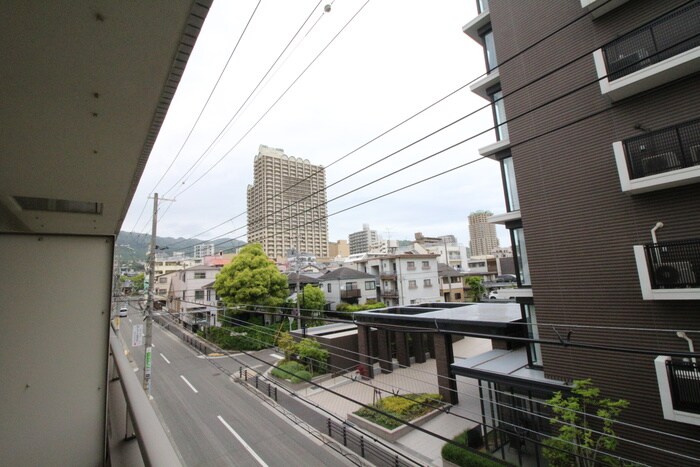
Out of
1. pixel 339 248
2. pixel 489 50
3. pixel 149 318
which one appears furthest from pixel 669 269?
pixel 339 248

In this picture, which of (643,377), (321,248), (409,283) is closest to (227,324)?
(409,283)

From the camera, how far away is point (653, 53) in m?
5.55

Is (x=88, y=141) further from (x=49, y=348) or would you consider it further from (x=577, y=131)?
(x=577, y=131)

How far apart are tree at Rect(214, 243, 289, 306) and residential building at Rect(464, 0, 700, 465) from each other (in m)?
14.3

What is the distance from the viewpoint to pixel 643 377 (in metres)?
6.26

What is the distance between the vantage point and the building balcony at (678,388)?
529 cm

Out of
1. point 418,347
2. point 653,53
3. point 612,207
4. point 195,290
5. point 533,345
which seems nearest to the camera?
point 653,53

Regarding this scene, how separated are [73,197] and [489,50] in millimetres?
11687

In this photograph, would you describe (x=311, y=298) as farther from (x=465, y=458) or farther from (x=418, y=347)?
(x=465, y=458)

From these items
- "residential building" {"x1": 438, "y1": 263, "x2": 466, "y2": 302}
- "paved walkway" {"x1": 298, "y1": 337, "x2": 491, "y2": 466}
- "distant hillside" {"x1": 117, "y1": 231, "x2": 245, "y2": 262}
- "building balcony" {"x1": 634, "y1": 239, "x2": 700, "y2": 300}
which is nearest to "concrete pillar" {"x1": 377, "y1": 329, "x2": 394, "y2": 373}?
"paved walkway" {"x1": 298, "y1": 337, "x2": 491, "y2": 466}

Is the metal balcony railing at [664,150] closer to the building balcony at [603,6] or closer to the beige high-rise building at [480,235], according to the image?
the building balcony at [603,6]

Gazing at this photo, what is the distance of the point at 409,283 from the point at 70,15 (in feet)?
91.4

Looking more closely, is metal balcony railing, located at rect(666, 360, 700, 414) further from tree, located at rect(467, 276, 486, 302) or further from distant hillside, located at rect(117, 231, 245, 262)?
tree, located at rect(467, 276, 486, 302)

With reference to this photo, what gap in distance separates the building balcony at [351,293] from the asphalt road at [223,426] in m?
12.1
